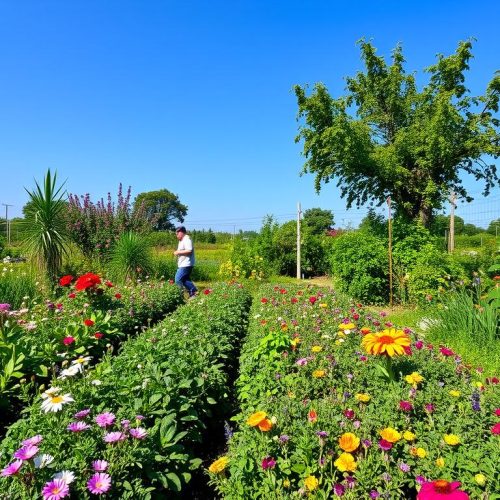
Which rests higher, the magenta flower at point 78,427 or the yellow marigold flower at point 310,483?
the magenta flower at point 78,427

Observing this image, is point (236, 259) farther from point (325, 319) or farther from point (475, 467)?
point (475, 467)

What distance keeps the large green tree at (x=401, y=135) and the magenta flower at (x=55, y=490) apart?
8.64 metres

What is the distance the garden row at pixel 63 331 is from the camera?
246 centimetres

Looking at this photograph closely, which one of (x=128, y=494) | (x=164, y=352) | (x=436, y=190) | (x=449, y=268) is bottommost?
(x=128, y=494)

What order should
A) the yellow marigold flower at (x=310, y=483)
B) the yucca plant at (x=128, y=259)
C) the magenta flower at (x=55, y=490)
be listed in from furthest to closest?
the yucca plant at (x=128, y=259), the yellow marigold flower at (x=310, y=483), the magenta flower at (x=55, y=490)

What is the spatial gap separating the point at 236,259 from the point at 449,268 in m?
6.55

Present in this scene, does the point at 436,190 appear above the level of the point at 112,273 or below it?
above

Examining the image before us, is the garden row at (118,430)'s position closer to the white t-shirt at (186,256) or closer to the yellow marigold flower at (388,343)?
the yellow marigold flower at (388,343)

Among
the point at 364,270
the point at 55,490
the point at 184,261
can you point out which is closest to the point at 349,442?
the point at 55,490

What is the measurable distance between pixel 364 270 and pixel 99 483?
7.47m

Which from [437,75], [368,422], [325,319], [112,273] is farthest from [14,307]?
[437,75]

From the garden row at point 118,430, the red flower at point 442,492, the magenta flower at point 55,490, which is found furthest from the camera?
the garden row at point 118,430

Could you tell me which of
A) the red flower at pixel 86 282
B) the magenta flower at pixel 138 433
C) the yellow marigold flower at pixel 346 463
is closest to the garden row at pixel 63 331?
the red flower at pixel 86 282

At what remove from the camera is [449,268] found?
25.6ft
